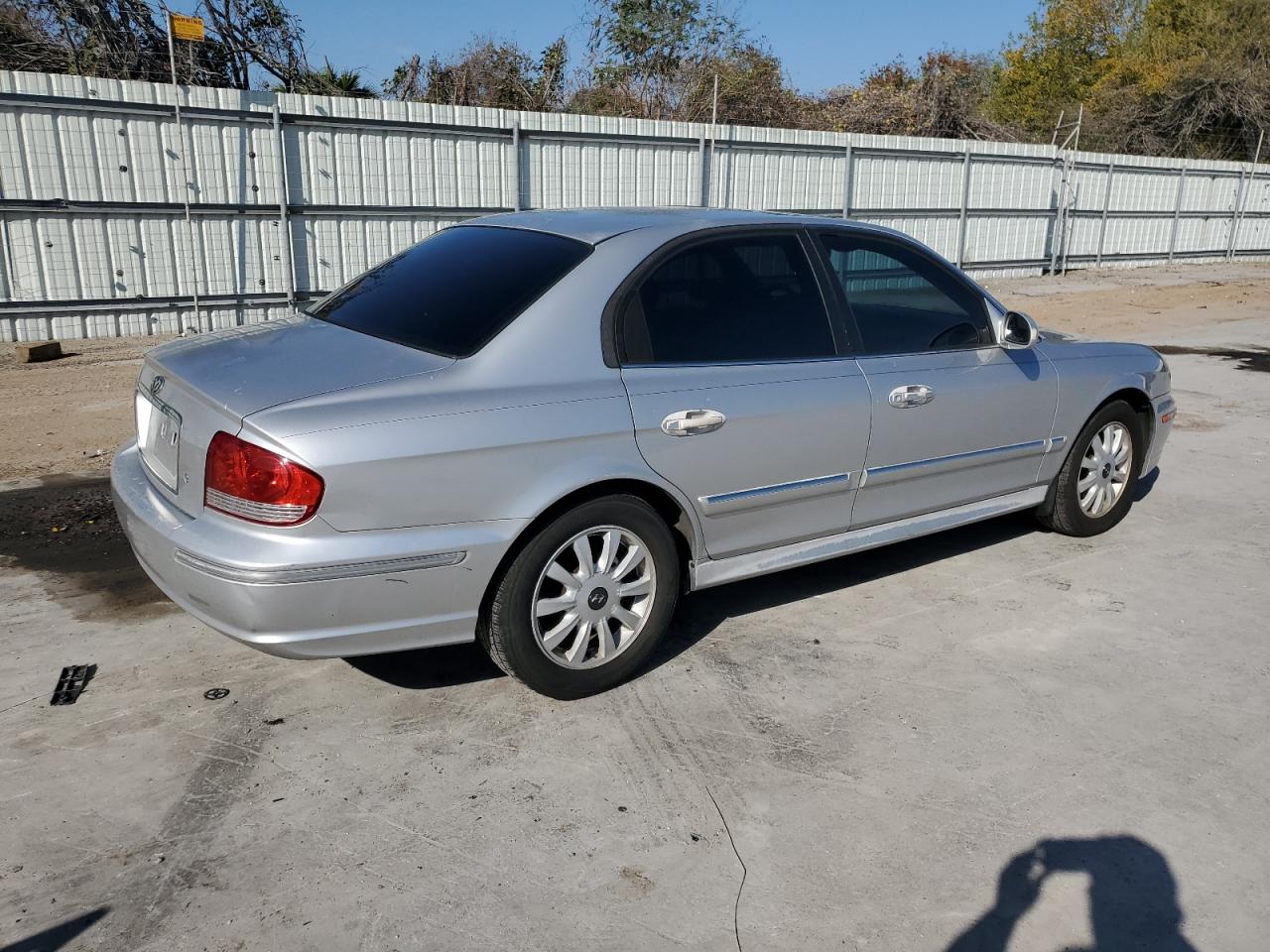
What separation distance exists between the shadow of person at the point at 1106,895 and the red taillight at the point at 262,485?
2.10m

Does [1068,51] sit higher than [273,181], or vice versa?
[1068,51]

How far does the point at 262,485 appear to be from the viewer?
3045 millimetres

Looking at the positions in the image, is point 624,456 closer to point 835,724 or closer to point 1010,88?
point 835,724

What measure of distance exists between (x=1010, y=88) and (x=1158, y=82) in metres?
11.3

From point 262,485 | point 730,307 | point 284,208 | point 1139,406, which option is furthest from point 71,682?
point 284,208

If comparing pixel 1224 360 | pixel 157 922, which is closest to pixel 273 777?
pixel 157 922

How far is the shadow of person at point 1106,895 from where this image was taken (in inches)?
102

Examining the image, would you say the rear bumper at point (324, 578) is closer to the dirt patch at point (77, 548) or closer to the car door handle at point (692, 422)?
the car door handle at point (692, 422)

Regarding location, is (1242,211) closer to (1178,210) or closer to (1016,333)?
(1178,210)

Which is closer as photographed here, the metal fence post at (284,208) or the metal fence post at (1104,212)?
the metal fence post at (284,208)

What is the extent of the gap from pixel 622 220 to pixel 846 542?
1605mm

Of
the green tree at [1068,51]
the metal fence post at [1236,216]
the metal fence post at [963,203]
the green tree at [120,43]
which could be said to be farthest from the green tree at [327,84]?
the green tree at [1068,51]

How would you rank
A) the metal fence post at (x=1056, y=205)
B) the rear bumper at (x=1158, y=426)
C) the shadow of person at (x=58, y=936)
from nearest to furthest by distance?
the shadow of person at (x=58, y=936) < the rear bumper at (x=1158, y=426) < the metal fence post at (x=1056, y=205)

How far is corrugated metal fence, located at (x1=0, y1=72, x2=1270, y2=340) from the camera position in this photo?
10.4 meters
